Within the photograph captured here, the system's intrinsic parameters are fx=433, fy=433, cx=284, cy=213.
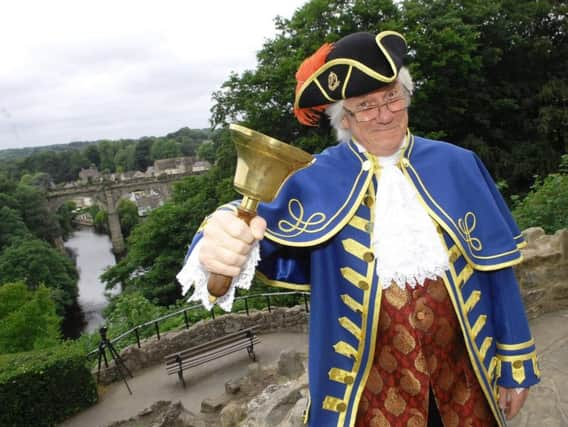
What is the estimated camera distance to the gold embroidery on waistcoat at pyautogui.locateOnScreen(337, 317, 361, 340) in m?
1.93

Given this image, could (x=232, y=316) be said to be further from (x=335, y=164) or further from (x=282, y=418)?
(x=335, y=164)

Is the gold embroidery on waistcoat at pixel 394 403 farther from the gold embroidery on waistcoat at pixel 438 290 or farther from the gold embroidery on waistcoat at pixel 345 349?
the gold embroidery on waistcoat at pixel 438 290

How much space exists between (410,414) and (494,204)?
105cm

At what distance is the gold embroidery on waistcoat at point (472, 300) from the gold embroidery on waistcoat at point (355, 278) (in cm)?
49

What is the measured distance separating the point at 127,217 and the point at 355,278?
201 feet

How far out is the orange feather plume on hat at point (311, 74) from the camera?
198cm

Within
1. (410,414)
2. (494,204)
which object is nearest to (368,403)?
(410,414)

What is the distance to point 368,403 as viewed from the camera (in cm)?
201

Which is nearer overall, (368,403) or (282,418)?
(368,403)

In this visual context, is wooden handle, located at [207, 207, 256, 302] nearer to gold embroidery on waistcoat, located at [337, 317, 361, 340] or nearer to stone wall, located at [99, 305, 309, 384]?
gold embroidery on waistcoat, located at [337, 317, 361, 340]

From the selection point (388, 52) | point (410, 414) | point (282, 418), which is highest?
point (388, 52)

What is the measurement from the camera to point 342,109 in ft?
6.66

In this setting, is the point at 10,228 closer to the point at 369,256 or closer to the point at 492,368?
the point at 369,256

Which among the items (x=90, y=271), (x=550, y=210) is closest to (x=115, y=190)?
(x=90, y=271)
